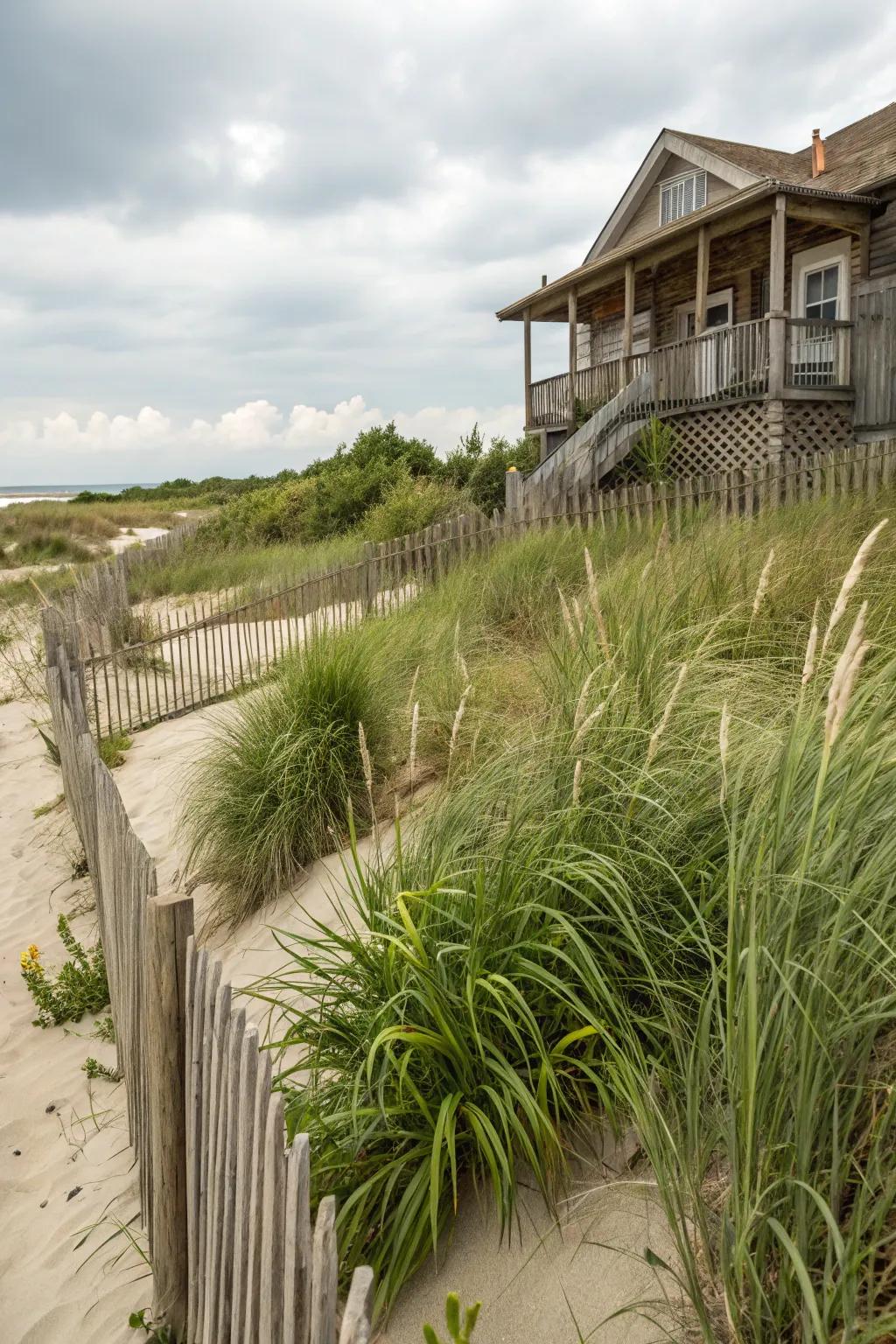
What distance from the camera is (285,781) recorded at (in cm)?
468

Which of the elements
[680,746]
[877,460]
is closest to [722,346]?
[877,460]

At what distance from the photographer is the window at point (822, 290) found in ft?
52.4

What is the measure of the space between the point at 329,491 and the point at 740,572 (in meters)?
18.0

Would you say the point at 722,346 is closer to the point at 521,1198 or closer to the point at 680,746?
the point at 680,746

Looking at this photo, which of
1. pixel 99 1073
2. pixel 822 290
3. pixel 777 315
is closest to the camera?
pixel 99 1073

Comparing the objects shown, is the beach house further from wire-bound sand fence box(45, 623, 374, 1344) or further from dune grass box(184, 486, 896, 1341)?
wire-bound sand fence box(45, 623, 374, 1344)

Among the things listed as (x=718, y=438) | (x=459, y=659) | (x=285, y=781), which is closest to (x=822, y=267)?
(x=718, y=438)

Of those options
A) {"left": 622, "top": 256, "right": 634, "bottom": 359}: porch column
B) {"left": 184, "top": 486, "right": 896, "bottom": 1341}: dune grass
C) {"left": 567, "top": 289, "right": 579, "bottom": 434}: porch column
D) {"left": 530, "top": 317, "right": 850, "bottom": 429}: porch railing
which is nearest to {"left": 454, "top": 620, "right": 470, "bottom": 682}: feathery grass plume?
{"left": 184, "top": 486, "right": 896, "bottom": 1341}: dune grass

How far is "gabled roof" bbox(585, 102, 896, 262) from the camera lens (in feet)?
49.4

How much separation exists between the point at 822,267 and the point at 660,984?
1701 cm

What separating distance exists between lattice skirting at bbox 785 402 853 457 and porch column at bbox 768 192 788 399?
702 mm

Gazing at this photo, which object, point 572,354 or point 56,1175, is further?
point 572,354

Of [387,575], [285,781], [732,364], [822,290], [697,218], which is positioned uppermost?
[697,218]

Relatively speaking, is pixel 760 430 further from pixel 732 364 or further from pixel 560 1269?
pixel 560 1269
